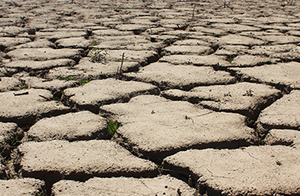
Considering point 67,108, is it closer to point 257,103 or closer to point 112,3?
point 257,103

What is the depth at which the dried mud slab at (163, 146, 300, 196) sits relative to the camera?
1124 mm

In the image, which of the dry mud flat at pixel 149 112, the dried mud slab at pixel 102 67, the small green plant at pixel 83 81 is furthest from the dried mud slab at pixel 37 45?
the small green plant at pixel 83 81

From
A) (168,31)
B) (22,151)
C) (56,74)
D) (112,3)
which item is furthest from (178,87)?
(112,3)

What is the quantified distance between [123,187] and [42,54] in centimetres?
187

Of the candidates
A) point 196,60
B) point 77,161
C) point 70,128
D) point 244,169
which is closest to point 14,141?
point 70,128

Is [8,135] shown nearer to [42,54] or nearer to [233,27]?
[42,54]

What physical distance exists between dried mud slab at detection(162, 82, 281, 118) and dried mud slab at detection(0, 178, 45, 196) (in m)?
1.01

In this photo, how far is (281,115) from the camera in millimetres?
1684

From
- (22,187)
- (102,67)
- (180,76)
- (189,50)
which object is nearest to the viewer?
(22,187)

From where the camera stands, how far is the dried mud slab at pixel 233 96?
1.78 metres

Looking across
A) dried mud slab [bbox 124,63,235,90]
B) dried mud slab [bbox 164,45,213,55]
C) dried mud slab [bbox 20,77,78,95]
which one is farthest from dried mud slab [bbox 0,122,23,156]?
dried mud slab [bbox 164,45,213,55]

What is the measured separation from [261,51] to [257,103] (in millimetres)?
1184

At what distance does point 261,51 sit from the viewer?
285 cm

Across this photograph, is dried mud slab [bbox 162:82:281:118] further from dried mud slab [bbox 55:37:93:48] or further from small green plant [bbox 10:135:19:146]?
dried mud slab [bbox 55:37:93:48]
